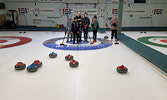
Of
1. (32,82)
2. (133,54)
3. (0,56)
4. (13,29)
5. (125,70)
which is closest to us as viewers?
(32,82)

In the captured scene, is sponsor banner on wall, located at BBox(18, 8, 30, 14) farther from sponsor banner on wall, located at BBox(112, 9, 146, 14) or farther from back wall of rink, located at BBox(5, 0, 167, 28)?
sponsor banner on wall, located at BBox(112, 9, 146, 14)

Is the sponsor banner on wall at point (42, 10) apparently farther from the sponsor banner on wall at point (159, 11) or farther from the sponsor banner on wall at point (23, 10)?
the sponsor banner on wall at point (159, 11)

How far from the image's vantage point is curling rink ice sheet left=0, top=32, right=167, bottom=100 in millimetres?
2873

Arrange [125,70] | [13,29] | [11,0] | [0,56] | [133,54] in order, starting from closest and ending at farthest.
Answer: [125,70] → [0,56] → [133,54] → [13,29] → [11,0]

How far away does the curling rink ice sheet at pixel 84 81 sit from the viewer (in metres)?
2.87

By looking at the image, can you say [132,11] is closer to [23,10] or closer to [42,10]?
[42,10]

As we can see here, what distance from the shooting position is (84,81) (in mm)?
3482

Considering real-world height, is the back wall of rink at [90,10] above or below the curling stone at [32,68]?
above

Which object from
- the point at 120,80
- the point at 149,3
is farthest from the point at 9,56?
the point at 149,3

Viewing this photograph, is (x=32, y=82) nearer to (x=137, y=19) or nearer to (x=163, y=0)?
(x=137, y=19)

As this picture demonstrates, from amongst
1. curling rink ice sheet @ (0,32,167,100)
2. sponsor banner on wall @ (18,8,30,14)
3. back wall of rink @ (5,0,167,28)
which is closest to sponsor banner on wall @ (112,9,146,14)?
back wall of rink @ (5,0,167,28)

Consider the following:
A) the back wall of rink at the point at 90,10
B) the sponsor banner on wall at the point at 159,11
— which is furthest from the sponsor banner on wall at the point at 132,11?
the sponsor banner on wall at the point at 159,11

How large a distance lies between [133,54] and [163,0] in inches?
417

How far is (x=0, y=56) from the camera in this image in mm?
5441
